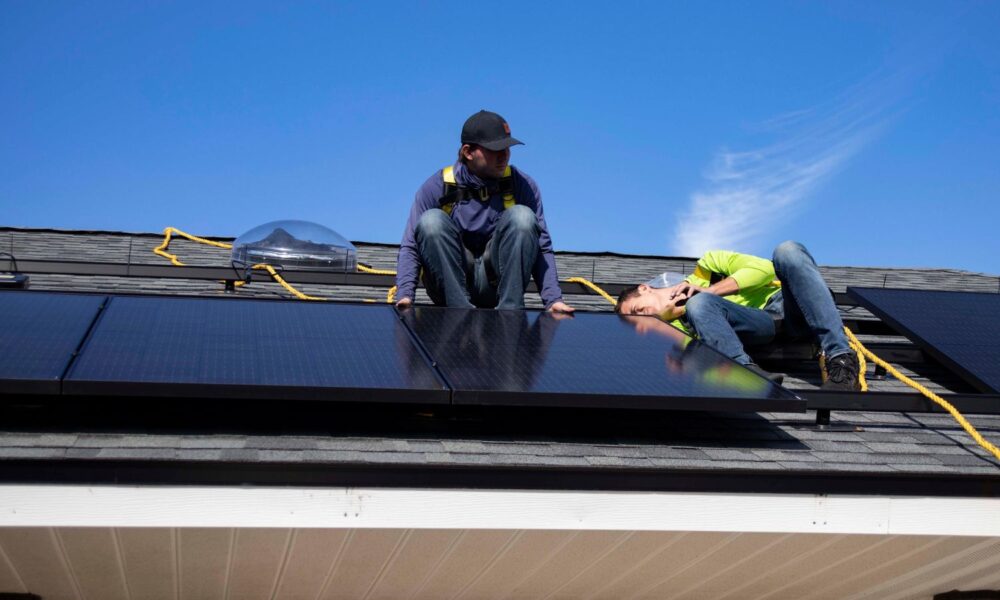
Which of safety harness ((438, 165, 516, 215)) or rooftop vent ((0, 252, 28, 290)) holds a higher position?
safety harness ((438, 165, 516, 215))

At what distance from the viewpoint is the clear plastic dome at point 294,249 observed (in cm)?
935

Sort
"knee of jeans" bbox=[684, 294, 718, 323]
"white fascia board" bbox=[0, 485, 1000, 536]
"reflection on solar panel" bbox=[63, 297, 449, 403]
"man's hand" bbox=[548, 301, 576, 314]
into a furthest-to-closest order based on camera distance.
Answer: "man's hand" bbox=[548, 301, 576, 314] < "knee of jeans" bbox=[684, 294, 718, 323] < "reflection on solar panel" bbox=[63, 297, 449, 403] < "white fascia board" bbox=[0, 485, 1000, 536]

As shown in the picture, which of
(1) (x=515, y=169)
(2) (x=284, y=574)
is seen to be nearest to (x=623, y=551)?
(2) (x=284, y=574)

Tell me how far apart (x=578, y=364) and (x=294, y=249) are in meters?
4.73

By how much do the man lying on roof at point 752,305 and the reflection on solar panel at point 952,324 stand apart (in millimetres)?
567

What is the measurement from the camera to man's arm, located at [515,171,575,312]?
21.6 ft

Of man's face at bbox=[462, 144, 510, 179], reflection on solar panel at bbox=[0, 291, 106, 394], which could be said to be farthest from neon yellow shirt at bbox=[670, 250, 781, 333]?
reflection on solar panel at bbox=[0, 291, 106, 394]

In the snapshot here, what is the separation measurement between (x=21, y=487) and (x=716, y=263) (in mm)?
4168

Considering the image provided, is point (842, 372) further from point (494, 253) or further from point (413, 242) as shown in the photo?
point (413, 242)

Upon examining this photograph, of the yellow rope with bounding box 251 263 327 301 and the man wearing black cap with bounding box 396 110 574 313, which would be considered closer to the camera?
the man wearing black cap with bounding box 396 110 574 313

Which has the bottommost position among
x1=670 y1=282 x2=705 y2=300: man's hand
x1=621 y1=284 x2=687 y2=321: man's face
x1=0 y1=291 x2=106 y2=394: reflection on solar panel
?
x1=0 y1=291 x2=106 y2=394: reflection on solar panel

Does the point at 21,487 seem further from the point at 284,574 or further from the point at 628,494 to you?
the point at 628,494

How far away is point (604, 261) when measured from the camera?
1165cm

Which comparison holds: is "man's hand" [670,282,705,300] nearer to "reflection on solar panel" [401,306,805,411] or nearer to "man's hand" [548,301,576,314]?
"reflection on solar panel" [401,306,805,411]
